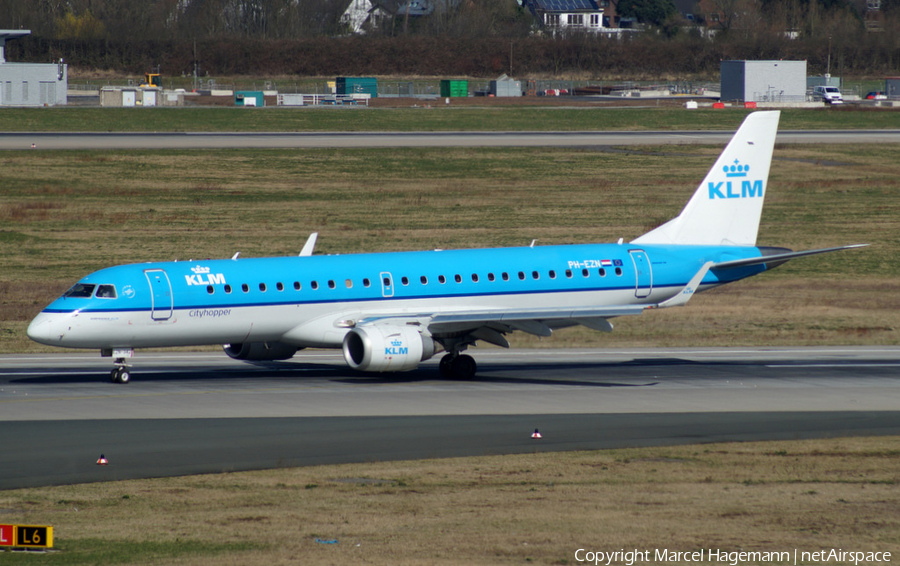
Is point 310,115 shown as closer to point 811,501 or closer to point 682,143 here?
point 682,143

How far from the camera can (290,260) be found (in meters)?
38.4

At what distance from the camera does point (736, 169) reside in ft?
148

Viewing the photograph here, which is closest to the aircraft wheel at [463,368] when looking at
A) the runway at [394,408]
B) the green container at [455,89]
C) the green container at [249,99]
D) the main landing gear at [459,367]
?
the main landing gear at [459,367]

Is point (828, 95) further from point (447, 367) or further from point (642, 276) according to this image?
point (447, 367)

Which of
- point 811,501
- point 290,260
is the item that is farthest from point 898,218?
point 811,501

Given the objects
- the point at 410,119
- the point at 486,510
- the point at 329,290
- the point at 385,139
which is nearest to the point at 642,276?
the point at 329,290

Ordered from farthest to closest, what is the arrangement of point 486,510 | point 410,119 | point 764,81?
point 764,81, point 410,119, point 486,510

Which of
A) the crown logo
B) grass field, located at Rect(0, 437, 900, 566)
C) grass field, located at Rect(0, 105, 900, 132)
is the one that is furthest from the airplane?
grass field, located at Rect(0, 105, 900, 132)

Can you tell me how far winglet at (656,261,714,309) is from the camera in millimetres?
40250

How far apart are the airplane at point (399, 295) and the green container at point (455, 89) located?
377 ft

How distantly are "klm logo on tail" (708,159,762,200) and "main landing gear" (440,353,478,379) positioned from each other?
39.7ft

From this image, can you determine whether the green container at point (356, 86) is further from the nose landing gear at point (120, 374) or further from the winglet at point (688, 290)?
the nose landing gear at point (120, 374)


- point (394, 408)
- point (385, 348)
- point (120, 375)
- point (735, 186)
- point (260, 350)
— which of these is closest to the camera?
point (394, 408)

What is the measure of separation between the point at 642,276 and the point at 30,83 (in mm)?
102216
